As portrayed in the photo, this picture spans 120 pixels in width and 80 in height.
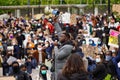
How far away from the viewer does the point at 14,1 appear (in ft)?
230

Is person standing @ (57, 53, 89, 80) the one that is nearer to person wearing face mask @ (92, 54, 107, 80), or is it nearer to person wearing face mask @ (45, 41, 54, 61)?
person wearing face mask @ (92, 54, 107, 80)

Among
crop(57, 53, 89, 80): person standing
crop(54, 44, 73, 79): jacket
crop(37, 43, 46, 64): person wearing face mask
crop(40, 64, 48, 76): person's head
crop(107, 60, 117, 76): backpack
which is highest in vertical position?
crop(57, 53, 89, 80): person standing

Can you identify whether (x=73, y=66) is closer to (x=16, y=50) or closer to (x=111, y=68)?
(x=111, y=68)

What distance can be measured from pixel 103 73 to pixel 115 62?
1452mm

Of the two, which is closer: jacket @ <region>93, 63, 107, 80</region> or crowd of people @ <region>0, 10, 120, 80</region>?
crowd of people @ <region>0, 10, 120, 80</region>

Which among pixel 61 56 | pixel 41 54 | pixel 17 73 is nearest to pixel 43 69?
pixel 17 73

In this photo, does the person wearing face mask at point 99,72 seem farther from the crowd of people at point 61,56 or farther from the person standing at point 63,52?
the person standing at point 63,52

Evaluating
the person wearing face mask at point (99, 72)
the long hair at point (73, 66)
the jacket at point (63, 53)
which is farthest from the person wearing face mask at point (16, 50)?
the long hair at point (73, 66)

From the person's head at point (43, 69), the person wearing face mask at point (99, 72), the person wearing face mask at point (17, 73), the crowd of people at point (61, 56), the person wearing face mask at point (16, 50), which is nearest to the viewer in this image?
the crowd of people at point (61, 56)

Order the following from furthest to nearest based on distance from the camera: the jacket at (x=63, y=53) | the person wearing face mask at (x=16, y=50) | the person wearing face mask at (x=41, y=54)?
the person wearing face mask at (x=16, y=50) < the person wearing face mask at (x=41, y=54) < the jacket at (x=63, y=53)

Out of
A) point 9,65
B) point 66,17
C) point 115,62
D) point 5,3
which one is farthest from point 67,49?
point 5,3

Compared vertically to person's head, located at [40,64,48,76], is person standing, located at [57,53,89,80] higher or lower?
higher

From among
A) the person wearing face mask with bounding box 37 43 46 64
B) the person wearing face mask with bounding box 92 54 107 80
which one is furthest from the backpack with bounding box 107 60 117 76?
the person wearing face mask with bounding box 37 43 46 64

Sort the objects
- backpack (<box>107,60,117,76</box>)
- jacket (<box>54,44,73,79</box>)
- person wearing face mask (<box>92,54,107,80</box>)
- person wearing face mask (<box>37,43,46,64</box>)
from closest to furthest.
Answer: jacket (<box>54,44,73,79</box>) → backpack (<box>107,60,117,76</box>) → person wearing face mask (<box>92,54,107,80</box>) → person wearing face mask (<box>37,43,46,64</box>)
